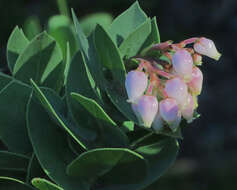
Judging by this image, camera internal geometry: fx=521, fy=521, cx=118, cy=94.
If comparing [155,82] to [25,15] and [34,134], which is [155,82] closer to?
[34,134]

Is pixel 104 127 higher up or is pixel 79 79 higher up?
pixel 79 79

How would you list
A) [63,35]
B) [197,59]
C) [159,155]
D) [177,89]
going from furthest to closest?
[63,35] < [159,155] < [197,59] < [177,89]

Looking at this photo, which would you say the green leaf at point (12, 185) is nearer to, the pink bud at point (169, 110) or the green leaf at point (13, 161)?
the green leaf at point (13, 161)

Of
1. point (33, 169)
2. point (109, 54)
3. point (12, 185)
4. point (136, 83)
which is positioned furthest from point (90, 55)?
point (12, 185)

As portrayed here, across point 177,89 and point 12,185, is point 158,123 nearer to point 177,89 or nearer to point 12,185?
point 177,89

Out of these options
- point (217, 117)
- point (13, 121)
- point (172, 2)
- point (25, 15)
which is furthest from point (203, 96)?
point (13, 121)

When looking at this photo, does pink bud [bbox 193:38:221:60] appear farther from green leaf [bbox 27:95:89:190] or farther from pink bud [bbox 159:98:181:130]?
green leaf [bbox 27:95:89:190]
